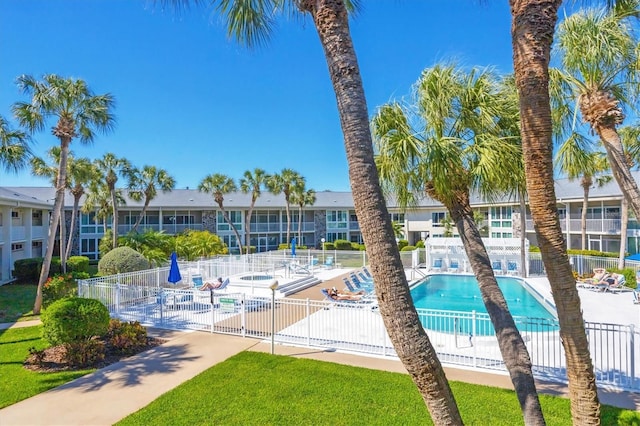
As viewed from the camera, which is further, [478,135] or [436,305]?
[436,305]

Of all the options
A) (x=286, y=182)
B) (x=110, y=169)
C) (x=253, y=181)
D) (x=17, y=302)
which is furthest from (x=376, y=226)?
(x=286, y=182)

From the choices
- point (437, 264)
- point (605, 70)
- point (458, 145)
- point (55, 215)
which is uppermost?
point (605, 70)

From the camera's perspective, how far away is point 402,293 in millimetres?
2598

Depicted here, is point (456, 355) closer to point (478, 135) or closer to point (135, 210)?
point (478, 135)

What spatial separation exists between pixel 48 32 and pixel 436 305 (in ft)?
58.6

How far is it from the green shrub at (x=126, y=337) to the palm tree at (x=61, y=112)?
624 centimetres

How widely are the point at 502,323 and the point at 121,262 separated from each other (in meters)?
18.4

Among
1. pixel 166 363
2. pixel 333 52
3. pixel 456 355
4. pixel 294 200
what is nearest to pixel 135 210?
pixel 294 200

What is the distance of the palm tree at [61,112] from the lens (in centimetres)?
1358

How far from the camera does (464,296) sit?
1866 centimetres

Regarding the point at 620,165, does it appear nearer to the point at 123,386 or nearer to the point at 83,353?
the point at 123,386

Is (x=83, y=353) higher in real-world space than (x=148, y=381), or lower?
higher

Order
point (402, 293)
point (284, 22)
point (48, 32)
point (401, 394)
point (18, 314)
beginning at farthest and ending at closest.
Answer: point (18, 314)
point (48, 32)
point (401, 394)
point (284, 22)
point (402, 293)

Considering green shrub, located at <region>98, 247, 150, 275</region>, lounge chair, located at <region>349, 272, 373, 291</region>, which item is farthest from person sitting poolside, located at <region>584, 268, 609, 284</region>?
green shrub, located at <region>98, 247, 150, 275</region>
